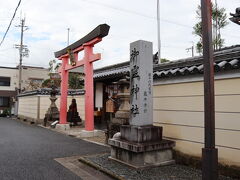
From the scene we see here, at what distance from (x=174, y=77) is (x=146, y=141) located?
2058mm

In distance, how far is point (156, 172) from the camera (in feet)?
20.4

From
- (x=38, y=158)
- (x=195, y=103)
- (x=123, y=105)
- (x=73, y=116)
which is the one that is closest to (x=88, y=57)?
(x=123, y=105)

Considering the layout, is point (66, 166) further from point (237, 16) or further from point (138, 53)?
point (237, 16)

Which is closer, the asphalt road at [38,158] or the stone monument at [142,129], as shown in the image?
the asphalt road at [38,158]

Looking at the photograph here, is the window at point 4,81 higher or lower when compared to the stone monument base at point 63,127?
higher

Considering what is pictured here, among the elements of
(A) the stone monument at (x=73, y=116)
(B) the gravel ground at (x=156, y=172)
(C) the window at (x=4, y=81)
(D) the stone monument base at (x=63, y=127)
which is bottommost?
(B) the gravel ground at (x=156, y=172)

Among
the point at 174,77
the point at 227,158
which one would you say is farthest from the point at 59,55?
the point at 227,158

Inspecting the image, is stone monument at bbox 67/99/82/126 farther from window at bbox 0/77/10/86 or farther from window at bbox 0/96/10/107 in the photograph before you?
window at bbox 0/77/10/86

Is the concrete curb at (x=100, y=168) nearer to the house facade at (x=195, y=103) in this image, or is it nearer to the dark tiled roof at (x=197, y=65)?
the house facade at (x=195, y=103)

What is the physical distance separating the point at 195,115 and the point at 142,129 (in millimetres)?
1480

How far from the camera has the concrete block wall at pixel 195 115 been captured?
580 cm

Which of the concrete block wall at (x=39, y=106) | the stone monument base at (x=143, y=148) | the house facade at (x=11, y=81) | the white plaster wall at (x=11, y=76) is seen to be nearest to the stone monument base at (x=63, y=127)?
the concrete block wall at (x=39, y=106)

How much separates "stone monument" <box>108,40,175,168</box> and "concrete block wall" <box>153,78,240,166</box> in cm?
53

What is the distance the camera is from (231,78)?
584 cm
